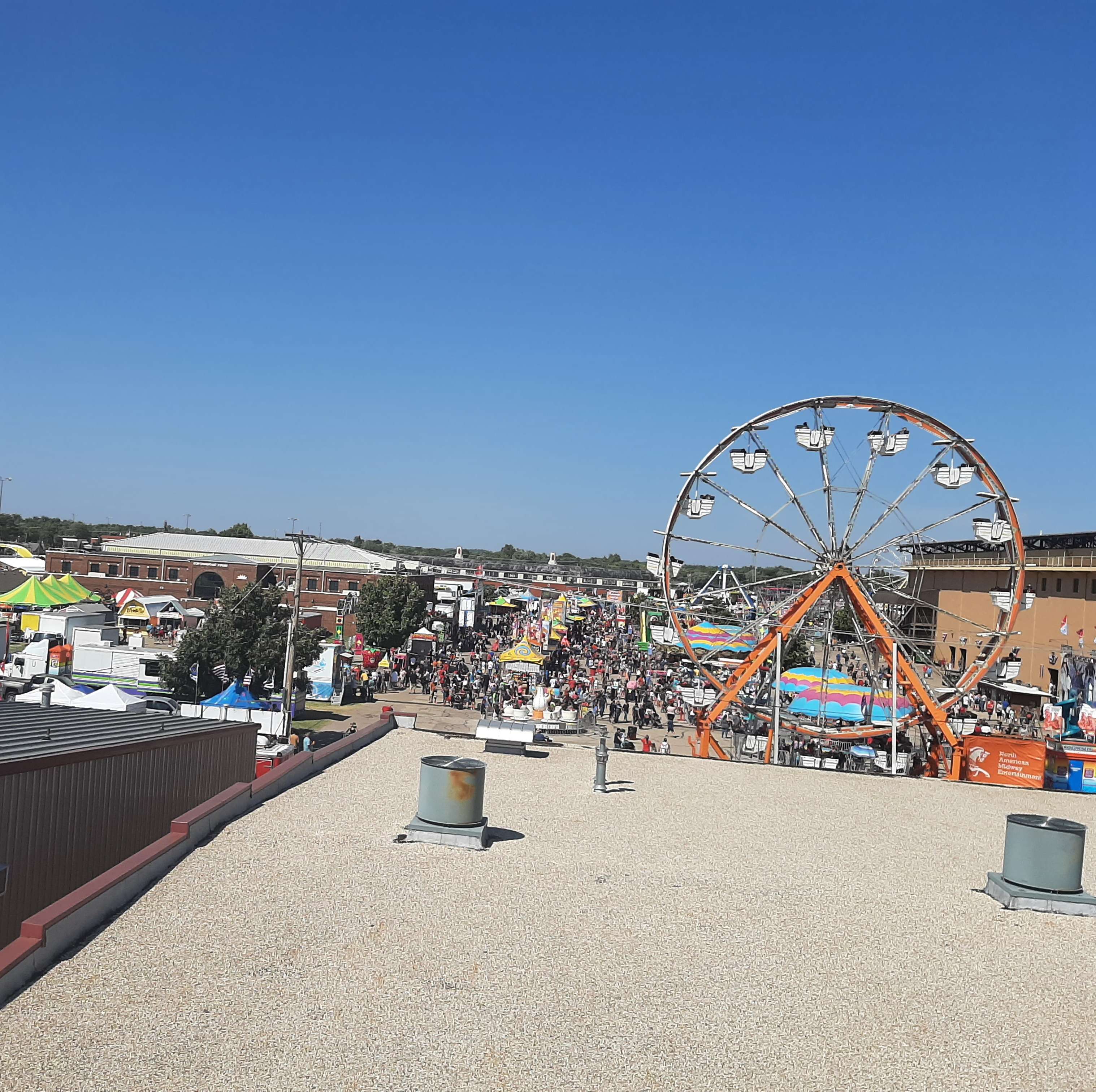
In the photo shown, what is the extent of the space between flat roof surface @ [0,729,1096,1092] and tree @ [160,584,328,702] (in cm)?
2221

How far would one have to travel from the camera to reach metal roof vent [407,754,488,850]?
11516 mm

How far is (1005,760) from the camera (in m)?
21.6

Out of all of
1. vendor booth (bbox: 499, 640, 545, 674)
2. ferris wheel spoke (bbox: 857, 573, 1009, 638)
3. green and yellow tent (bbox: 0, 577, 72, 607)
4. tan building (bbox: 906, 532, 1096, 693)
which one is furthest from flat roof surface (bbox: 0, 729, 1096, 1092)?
green and yellow tent (bbox: 0, 577, 72, 607)

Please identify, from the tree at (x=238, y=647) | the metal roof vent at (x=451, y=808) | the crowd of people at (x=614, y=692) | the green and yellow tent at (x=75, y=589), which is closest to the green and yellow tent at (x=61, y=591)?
the green and yellow tent at (x=75, y=589)

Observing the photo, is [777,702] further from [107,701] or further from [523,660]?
[523,660]

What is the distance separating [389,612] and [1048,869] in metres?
45.2

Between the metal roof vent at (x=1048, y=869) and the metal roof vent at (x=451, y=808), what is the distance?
5.57m

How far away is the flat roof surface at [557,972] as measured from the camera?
6.34m

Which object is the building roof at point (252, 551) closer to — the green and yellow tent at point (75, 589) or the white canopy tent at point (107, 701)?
the green and yellow tent at point (75, 589)

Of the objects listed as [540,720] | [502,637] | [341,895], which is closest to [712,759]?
[540,720]

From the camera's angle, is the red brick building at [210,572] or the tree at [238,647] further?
the red brick building at [210,572]

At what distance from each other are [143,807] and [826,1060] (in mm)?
9761

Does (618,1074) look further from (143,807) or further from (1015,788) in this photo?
(1015,788)

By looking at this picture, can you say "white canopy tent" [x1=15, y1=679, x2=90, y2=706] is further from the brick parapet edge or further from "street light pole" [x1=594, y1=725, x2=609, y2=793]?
"street light pole" [x1=594, y1=725, x2=609, y2=793]
